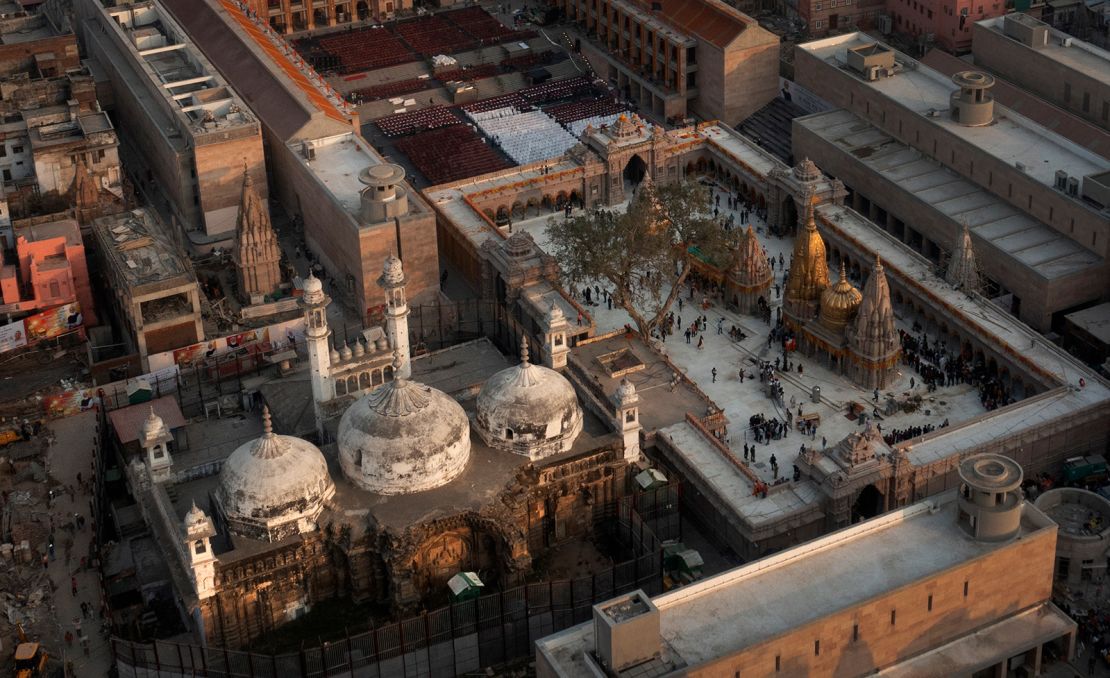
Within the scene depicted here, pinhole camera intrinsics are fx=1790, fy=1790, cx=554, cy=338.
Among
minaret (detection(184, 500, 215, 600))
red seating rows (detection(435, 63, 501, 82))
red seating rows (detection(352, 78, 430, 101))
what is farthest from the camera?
red seating rows (detection(435, 63, 501, 82))

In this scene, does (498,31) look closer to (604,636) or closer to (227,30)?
(227,30)

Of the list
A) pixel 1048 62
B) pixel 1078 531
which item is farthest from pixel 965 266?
pixel 1048 62

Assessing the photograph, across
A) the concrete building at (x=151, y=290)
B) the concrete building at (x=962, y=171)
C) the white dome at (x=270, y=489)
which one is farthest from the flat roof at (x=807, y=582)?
the concrete building at (x=151, y=290)

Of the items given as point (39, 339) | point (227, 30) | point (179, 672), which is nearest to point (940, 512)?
point (179, 672)

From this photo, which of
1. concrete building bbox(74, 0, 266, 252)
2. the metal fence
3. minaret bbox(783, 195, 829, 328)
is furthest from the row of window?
concrete building bbox(74, 0, 266, 252)

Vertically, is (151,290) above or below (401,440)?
below

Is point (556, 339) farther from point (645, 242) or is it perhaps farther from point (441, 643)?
point (441, 643)

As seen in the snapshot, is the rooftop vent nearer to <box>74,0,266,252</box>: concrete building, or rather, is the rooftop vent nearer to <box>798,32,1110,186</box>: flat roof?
<box>798,32,1110,186</box>: flat roof
